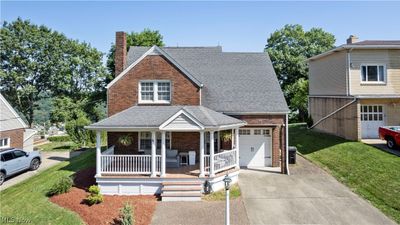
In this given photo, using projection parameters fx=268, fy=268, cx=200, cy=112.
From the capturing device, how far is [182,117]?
13570mm

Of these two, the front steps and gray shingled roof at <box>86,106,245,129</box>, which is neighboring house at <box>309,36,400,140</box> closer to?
gray shingled roof at <box>86,106,245,129</box>

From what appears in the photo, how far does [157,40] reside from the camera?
40219mm

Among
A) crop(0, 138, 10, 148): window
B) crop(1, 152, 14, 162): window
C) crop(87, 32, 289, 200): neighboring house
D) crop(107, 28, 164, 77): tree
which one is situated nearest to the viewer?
crop(87, 32, 289, 200): neighboring house

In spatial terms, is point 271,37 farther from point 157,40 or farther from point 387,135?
point 387,135

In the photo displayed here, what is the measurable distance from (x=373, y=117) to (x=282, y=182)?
1301 cm

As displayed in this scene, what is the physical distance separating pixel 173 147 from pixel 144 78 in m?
4.80

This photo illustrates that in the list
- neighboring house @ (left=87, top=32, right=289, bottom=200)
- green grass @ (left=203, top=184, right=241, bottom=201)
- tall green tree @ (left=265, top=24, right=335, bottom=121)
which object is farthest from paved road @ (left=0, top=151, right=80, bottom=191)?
tall green tree @ (left=265, top=24, right=335, bottom=121)

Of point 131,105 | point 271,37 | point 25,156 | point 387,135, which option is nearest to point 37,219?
point 131,105

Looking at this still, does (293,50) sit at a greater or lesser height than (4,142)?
greater

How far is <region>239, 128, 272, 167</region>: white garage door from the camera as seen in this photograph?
58.1ft

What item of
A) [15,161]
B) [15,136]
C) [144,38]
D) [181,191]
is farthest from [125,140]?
[144,38]

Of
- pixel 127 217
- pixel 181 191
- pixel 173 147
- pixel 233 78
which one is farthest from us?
pixel 233 78

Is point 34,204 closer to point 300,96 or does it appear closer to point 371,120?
point 371,120

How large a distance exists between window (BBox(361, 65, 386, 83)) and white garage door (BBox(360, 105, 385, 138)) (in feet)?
7.38
